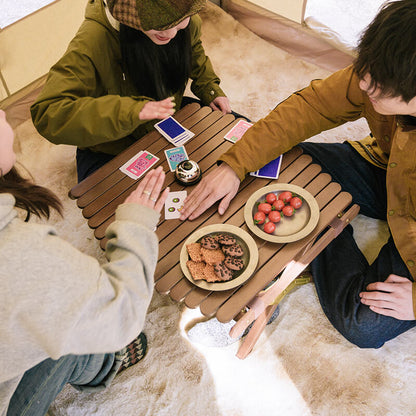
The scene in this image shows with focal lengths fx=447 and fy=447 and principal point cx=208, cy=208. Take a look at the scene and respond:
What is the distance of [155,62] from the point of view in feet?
5.93

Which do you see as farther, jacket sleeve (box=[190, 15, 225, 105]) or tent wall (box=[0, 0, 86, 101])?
tent wall (box=[0, 0, 86, 101])

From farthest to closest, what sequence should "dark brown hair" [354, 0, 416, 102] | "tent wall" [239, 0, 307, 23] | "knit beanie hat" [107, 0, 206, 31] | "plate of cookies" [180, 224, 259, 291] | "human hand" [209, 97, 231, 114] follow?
"tent wall" [239, 0, 307, 23] → "human hand" [209, 97, 231, 114] → "knit beanie hat" [107, 0, 206, 31] → "plate of cookies" [180, 224, 259, 291] → "dark brown hair" [354, 0, 416, 102]

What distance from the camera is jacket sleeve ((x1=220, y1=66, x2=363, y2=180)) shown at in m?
1.66

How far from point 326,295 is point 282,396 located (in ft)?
1.46

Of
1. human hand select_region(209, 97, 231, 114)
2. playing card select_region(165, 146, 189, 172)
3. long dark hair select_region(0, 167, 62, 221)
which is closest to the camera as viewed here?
long dark hair select_region(0, 167, 62, 221)

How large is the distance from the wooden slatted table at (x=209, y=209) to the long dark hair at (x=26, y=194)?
0.26 m

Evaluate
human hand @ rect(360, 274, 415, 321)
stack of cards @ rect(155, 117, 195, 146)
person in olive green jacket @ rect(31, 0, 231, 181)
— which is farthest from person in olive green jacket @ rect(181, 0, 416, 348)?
person in olive green jacket @ rect(31, 0, 231, 181)

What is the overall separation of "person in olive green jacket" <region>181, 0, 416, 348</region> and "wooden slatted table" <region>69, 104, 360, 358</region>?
64mm

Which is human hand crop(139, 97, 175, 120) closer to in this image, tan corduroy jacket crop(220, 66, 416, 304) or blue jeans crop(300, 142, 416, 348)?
tan corduroy jacket crop(220, 66, 416, 304)

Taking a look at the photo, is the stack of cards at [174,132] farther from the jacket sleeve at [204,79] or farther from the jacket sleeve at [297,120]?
the jacket sleeve at [204,79]

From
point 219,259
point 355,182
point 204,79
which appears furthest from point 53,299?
point 204,79

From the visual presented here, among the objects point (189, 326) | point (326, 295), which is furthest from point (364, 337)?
point (189, 326)

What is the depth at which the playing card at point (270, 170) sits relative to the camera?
66.8 inches

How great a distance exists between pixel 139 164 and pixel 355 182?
0.93 meters
